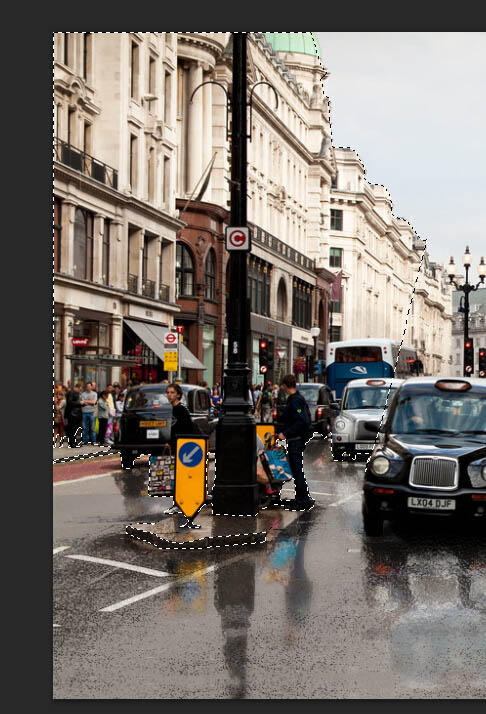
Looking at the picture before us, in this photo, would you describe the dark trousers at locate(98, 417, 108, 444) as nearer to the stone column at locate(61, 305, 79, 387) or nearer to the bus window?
the stone column at locate(61, 305, 79, 387)

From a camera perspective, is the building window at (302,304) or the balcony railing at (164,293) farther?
the building window at (302,304)

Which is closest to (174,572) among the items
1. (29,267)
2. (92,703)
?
(92,703)

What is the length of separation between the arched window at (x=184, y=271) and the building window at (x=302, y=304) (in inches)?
840

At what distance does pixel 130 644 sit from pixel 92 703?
1.25 metres

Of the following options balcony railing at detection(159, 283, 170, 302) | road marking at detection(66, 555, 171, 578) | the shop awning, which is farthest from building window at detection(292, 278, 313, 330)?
road marking at detection(66, 555, 171, 578)

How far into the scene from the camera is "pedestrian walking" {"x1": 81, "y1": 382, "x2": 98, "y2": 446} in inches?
1078

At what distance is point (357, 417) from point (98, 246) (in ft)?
61.5

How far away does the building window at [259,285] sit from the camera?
6109cm

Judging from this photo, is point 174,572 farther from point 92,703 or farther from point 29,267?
point 29,267

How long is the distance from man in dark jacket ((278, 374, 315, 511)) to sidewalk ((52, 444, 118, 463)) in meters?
9.04

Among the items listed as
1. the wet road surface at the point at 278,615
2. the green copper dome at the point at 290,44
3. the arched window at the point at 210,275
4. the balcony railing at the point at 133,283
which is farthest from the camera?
the green copper dome at the point at 290,44

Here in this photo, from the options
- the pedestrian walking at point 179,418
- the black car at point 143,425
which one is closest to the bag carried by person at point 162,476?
the pedestrian walking at point 179,418

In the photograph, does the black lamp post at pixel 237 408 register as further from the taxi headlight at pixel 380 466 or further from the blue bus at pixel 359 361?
the blue bus at pixel 359 361

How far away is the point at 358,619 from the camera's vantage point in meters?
7.58
